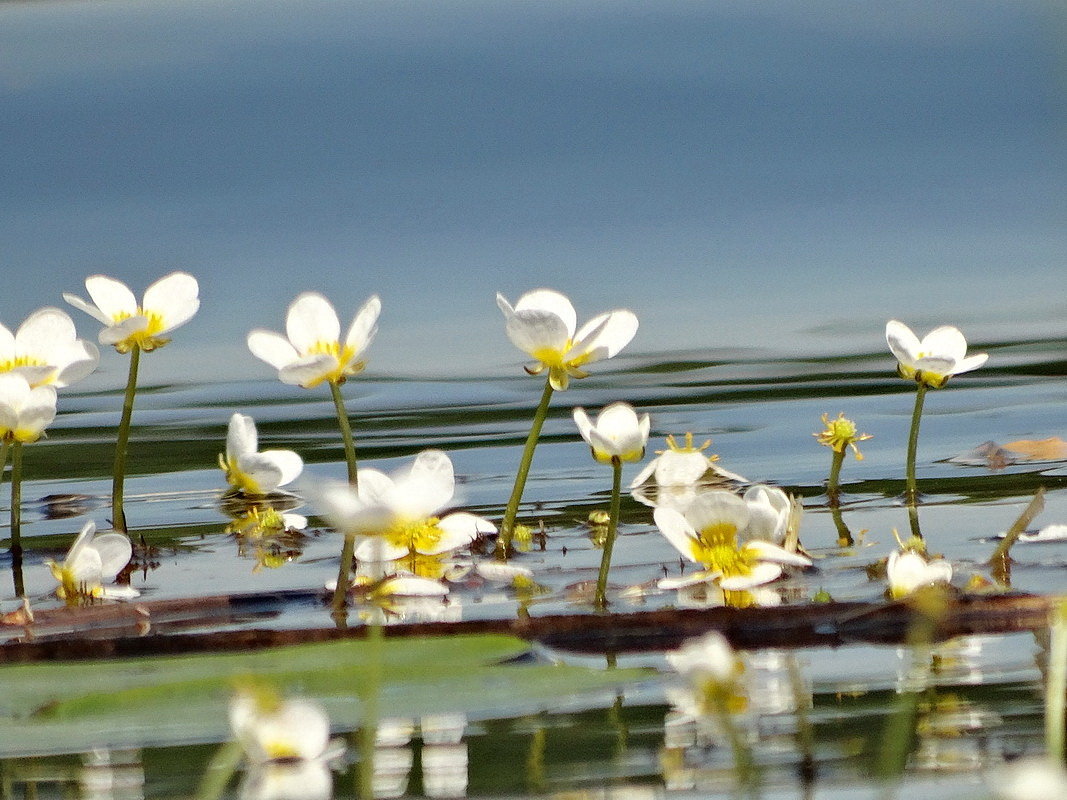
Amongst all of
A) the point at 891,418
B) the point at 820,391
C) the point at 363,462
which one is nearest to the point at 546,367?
the point at 363,462

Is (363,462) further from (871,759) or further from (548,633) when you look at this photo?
(871,759)

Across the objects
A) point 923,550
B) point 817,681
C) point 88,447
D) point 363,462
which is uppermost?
point 88,447

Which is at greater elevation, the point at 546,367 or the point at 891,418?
the point at 891,418

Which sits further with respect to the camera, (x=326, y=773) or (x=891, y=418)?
(x=891, y=418)

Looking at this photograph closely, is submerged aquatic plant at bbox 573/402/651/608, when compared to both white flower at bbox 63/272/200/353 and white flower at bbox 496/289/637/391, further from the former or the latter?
white flower at bbox 63/272/200/353

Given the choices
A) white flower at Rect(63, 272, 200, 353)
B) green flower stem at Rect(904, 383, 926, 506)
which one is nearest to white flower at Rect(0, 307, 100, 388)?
white flower at Rect(63, 272, 200, 353)

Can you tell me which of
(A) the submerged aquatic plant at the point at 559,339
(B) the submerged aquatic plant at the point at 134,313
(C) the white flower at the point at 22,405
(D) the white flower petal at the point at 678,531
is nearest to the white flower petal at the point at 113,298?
(B) the submerged aquatic plant at the point at 134,313

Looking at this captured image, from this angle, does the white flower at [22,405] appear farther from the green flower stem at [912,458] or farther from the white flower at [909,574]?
the green flower stem at [912,458]

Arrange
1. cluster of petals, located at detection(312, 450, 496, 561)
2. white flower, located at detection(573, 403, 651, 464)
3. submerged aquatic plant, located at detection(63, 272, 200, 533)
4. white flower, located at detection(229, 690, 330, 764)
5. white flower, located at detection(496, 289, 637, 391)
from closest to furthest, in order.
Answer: white flower, located at detection(229, 690, 330, 764) < cluster of petals, located at detection(312, 450, 496, 561) < white flower, located at detection(573, 403, 651, 464) < white flower, located at detection(496, 289, 637, 391) < submerged aquatic plant, located at detection(63, 272, 200, 533)
